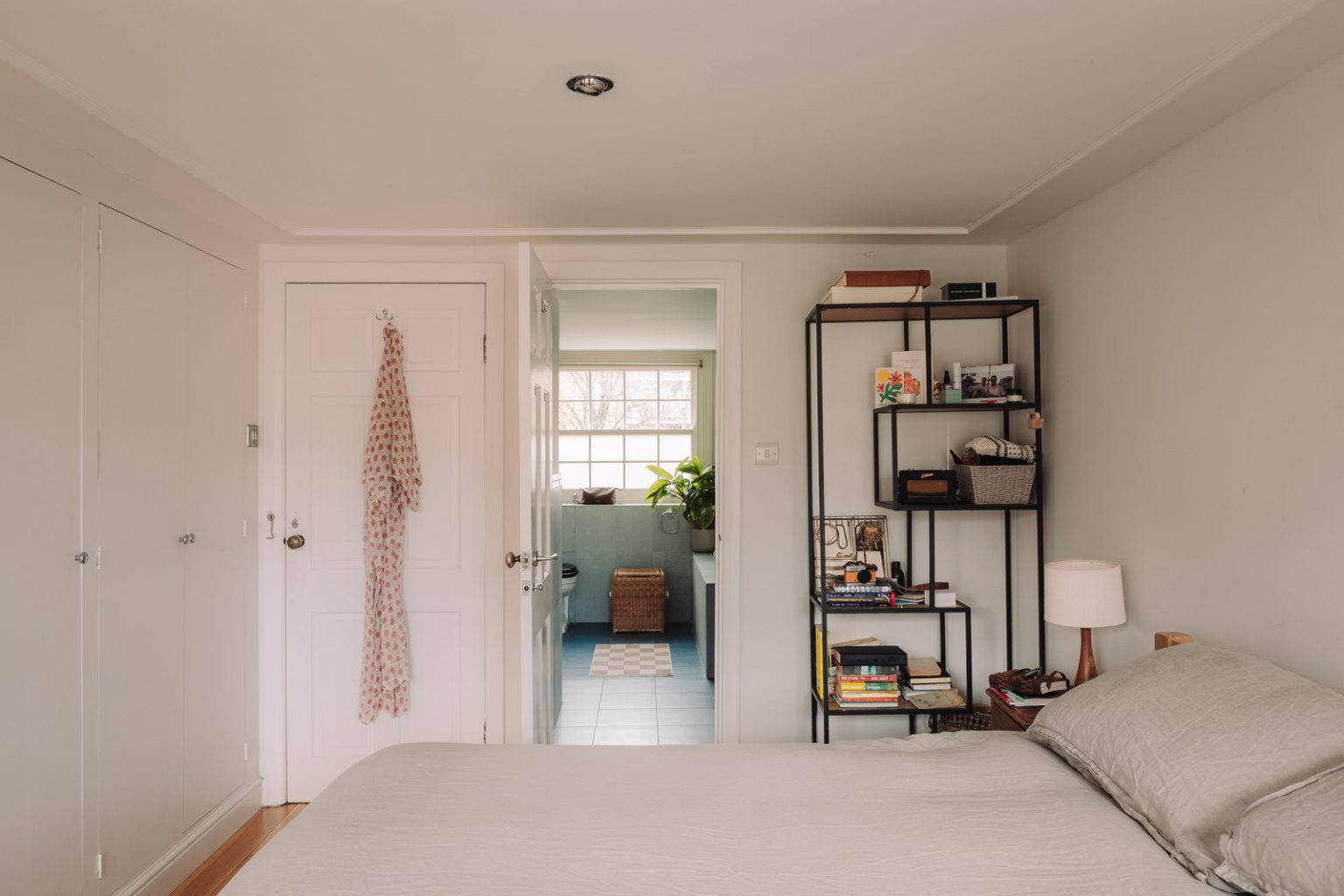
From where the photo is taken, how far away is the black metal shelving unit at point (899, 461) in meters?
2.88

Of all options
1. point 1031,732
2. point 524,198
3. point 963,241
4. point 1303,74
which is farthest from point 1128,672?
point 524,198

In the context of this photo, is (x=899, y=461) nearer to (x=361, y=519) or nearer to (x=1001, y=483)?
(x=1001, y=483)

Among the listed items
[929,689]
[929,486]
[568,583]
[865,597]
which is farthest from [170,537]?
[568,583]

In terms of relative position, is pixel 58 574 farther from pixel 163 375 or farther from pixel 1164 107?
pixel 1164 107

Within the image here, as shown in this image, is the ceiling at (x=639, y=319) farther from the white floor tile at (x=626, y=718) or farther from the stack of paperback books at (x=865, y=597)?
the white floor tile at (x=626, y=718)

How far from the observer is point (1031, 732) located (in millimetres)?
1892

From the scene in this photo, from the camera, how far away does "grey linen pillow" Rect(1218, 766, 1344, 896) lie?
112cm

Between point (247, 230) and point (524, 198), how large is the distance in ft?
4.01

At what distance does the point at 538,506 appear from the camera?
2.87 m

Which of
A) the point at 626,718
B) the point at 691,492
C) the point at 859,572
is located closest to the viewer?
the point at 859,572

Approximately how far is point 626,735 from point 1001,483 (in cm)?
224

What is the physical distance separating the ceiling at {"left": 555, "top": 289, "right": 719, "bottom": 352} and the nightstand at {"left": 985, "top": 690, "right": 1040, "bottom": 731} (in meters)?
2.01

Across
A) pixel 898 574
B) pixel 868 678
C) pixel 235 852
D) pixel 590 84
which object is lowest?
pixel 235 852

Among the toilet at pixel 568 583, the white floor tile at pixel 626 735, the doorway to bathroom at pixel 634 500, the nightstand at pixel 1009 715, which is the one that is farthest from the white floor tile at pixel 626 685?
the nightstand at pixel 1009 715
